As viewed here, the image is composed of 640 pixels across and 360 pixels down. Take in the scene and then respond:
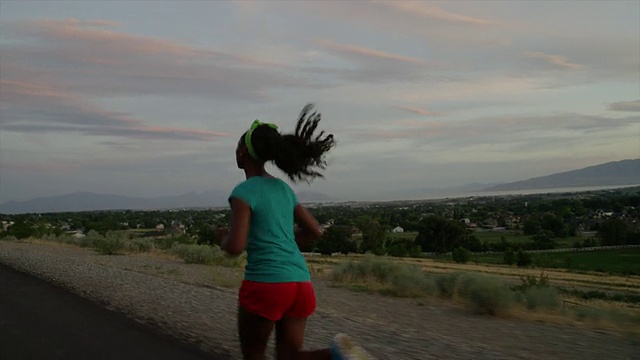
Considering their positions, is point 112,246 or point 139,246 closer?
point 112,246

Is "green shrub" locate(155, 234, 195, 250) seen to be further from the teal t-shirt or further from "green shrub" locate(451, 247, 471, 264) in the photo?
the teal t-shirt

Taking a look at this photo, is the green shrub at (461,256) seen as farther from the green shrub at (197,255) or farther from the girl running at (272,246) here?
the girl running at (272,246)

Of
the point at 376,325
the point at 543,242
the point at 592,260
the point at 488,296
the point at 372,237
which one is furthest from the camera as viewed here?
the point at 372,237

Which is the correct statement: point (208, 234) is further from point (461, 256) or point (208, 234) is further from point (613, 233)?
point (613, 233)

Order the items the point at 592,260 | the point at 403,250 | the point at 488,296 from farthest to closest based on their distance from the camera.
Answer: the point at 403,250 < the point at 592,260 < the point at 488,296

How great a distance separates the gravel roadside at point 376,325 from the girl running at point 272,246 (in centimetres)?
365

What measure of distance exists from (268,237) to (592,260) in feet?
173

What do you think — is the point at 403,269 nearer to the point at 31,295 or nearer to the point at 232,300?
the point at 232,300

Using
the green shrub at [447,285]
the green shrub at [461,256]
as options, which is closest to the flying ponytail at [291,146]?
the green shrub at [447,285]

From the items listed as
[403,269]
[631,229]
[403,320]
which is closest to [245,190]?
[403,320]

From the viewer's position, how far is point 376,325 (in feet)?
→ 32.9

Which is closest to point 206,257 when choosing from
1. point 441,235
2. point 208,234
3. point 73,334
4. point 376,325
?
point 208,234

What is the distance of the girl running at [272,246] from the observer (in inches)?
130

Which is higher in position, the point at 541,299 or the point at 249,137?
the point at 249,137
